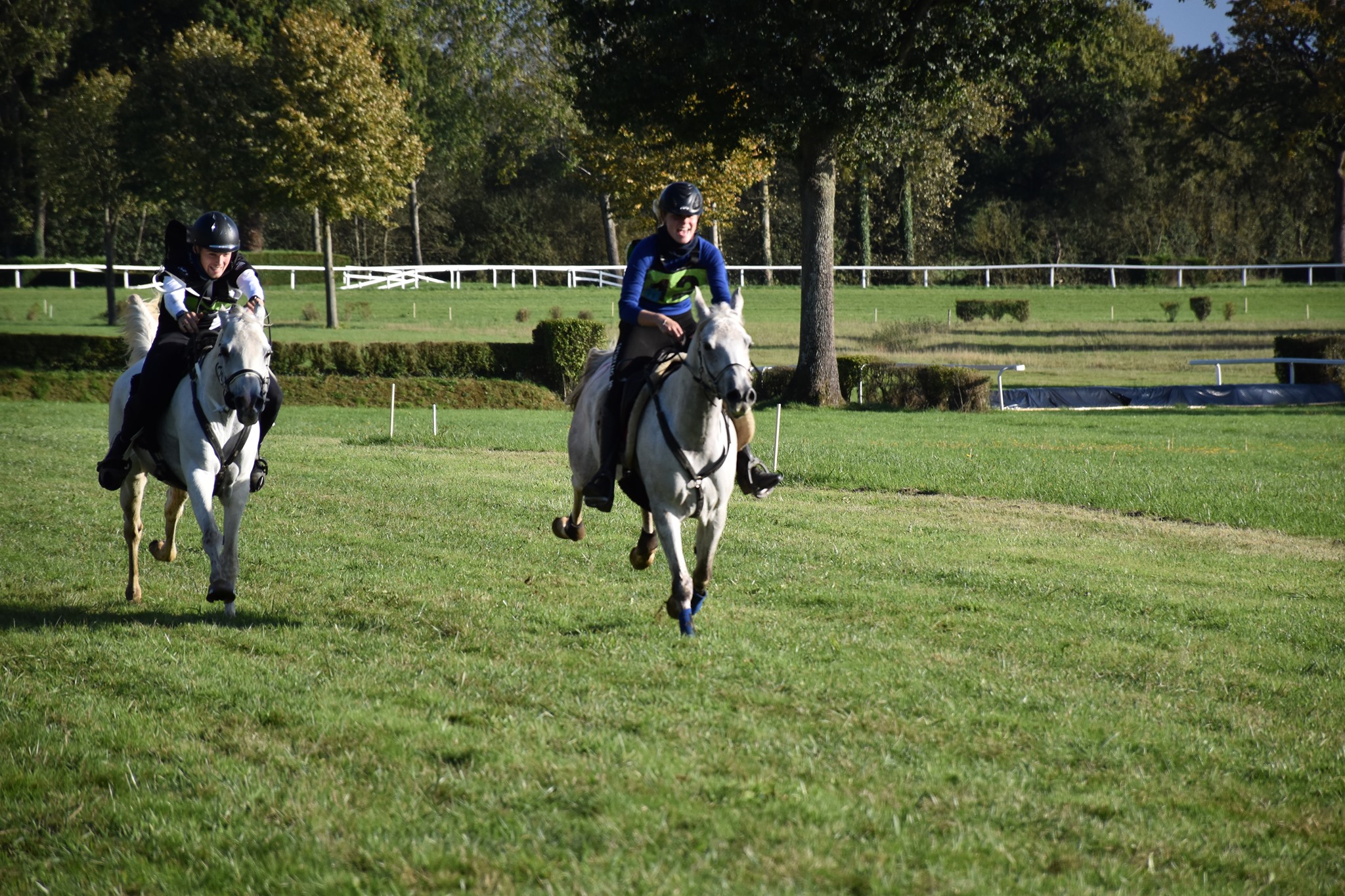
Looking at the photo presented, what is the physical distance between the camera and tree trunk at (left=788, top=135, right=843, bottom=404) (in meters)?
31.3

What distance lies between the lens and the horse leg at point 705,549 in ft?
28.2

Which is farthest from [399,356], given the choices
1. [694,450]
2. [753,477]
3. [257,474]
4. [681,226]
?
[694,450]

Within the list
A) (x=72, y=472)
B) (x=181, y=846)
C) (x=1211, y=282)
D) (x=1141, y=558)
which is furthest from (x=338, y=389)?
(x=1211, y=282)

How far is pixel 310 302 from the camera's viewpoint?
171 feet

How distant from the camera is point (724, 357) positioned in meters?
7.50

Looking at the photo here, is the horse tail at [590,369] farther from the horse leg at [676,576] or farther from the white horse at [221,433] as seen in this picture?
the white horse at [221,433]

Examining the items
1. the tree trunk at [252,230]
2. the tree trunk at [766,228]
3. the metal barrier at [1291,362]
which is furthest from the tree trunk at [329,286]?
the metal barrier at [1291,362]

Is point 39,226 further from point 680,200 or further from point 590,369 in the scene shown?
point 680,200

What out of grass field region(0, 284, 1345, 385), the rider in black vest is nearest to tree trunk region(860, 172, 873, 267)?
grass field region(0, 284, 1345, 385)

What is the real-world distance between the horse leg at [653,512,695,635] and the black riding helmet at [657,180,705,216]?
2.17 m

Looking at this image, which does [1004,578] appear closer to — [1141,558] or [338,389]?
[1141,558]

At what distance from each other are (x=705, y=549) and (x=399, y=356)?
2791 cm

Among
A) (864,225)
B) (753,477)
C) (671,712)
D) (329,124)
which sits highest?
(329,124)

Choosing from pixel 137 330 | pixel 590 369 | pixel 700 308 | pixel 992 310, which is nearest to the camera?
pixel 700 308
